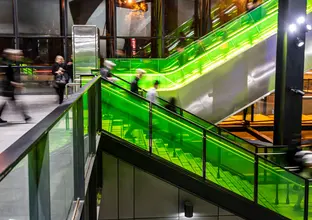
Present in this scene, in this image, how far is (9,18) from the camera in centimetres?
1522

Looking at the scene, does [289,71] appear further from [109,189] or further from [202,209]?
[109,189]

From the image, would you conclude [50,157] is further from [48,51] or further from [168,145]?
[48,51]

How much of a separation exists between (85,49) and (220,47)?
4.01 m

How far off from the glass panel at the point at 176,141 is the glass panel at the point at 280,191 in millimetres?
1219

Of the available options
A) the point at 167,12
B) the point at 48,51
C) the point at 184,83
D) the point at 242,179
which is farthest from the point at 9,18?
the point at 242,179

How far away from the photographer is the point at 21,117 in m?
9.37

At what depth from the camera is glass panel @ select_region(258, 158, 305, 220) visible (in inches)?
318

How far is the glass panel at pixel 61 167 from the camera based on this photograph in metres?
2.51

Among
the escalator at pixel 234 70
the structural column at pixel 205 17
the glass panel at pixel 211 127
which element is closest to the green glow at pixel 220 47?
the escalator at pixel 234 70

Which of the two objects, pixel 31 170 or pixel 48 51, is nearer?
pixel 31 170

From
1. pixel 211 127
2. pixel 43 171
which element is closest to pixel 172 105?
pixel 211 127

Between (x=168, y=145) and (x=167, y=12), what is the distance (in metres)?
9.77

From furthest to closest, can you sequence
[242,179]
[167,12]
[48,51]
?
[167,12]
[48,51]
[242,179]

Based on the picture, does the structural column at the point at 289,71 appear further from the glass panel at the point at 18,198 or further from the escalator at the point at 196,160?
the glass panel at the point at 18,198
